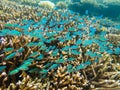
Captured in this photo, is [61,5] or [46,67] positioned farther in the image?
[61,5]

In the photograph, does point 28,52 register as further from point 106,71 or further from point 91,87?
point 106,71

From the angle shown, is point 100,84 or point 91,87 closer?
point 91,87

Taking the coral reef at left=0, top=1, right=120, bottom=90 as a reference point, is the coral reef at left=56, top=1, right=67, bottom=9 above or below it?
below

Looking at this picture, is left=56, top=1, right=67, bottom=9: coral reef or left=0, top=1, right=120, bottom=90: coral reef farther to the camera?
left=56, top=1, right=67, bottom=9: coral reef

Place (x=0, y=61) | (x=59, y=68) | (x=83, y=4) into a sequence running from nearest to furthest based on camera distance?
(x=0, y=61) → (x=59, y=68) → (x=83, y=4)

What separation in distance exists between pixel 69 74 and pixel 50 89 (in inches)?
25.6

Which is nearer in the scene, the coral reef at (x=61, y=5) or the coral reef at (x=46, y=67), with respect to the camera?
the coral reef at (x=46, y=67)

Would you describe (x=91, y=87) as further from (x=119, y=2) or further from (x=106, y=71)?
(x=119, y=2)

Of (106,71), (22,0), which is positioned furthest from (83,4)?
(106,71)

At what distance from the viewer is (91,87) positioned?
5.09 metres

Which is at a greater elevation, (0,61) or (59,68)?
(0,61)

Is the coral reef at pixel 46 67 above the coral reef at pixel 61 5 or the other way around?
above

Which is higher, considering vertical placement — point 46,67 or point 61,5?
point 46,67

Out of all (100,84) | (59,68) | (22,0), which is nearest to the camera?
(59,68)
